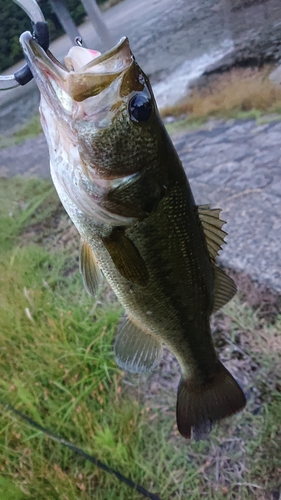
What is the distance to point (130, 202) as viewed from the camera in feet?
2.62

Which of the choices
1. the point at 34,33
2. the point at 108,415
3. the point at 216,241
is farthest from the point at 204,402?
the point at 34,33

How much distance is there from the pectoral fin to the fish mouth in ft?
0.88

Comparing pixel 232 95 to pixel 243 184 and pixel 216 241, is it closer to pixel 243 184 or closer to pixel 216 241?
pixel 243 184

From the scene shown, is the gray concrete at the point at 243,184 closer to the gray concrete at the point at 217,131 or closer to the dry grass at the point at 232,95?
the gray concrete at the point at 217,131

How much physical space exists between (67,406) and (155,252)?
1130mm

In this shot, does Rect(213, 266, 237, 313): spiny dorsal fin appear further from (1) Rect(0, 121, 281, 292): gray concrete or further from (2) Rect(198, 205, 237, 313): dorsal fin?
(1) Rect(0, 121, 281, 292): gray concrete

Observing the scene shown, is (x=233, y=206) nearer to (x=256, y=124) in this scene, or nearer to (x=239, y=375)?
(x=256, y=124)

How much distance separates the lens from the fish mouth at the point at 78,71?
26.2 inches

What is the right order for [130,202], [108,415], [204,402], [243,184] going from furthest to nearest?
[243,184] → [108,415] → [204,402] → [130,202]

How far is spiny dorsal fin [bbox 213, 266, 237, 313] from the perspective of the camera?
1.05 metres

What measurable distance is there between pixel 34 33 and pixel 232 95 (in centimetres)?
264

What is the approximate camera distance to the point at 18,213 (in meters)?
3.40

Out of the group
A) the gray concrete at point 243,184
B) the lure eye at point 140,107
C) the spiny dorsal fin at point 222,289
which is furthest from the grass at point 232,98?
the lure eye at point 140,107

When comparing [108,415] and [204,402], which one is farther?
[108,415]
